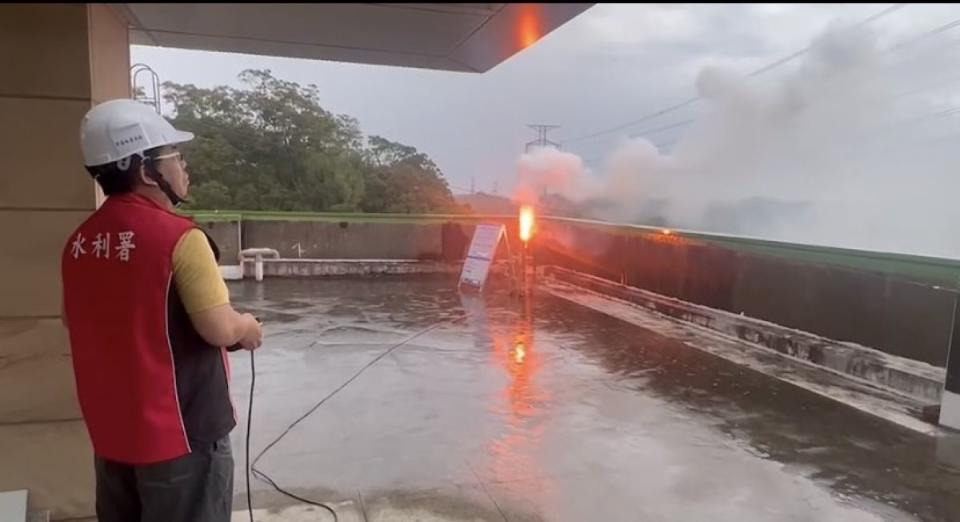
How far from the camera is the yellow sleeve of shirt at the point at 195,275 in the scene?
132 centimetres

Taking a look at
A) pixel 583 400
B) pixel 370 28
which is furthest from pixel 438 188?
pixel 370 28

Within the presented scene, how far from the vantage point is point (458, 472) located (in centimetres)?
295

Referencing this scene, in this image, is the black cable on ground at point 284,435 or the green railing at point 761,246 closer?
the black cable on ground at point 284,435

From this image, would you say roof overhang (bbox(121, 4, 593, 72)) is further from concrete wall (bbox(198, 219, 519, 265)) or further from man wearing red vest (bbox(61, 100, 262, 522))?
concrete wall (bbox(198, 219, 519, 265))

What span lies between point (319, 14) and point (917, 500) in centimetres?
323

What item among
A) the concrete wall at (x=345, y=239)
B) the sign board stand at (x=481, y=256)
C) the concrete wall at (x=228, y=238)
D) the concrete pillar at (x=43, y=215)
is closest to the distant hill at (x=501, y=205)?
the concrete wall at (x=345, y=239)

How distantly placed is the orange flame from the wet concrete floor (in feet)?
12.0

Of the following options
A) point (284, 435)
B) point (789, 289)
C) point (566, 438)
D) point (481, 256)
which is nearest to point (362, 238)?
point (481, 256)

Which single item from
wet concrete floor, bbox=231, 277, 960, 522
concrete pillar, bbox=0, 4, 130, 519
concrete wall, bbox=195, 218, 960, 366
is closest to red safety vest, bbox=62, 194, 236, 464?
concrete pillar, bbox=0, 4, 130, 519

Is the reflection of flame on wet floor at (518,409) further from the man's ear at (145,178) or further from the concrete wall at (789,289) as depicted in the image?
the concrete wall at (789,289)

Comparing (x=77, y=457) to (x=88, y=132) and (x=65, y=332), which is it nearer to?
(x=65, y=332)

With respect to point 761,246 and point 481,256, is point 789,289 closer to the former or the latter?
point 761,246

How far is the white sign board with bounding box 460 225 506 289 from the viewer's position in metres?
8.79

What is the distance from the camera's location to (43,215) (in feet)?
6.61
